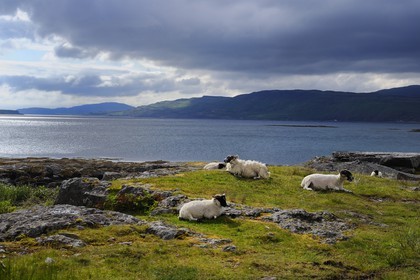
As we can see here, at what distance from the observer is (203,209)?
1834cm

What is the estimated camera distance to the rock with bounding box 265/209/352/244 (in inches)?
645

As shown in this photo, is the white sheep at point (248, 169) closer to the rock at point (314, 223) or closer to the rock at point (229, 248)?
the rock at point (314, 223)

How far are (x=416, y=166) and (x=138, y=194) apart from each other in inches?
1669

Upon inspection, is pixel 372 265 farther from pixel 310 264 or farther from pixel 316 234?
pixel 316 234

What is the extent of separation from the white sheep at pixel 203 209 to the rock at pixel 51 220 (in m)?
2.23

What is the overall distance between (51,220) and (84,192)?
854 cm

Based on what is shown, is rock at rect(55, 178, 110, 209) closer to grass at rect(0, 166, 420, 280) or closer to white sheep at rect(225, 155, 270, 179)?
grass at rect(0, 166, 420, 280)

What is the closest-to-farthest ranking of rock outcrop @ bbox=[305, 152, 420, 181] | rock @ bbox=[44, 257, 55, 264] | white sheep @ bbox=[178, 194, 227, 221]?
rock @ bbox=[44, 257, 55, 264], white sheep @ bbox=[178, 194, 227, 221], rock outcrop @ bbox=[305, 152, 420, 181]

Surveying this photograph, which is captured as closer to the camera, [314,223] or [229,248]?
[229,248]

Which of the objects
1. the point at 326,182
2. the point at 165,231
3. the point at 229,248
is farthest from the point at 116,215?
the point at 326,182

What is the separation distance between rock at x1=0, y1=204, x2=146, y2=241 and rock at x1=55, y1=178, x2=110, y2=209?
5.22 metres

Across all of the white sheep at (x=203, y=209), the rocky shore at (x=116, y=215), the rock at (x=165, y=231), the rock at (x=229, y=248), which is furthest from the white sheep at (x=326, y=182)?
the rock at (x=229, y=248)

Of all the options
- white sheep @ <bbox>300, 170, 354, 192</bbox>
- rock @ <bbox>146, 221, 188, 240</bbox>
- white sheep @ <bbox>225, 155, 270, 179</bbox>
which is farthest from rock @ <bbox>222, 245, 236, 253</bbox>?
white sheep @ <bbox>225, 155, 270, 179</bbox>

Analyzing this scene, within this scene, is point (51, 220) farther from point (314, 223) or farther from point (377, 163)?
point (377, 163)
